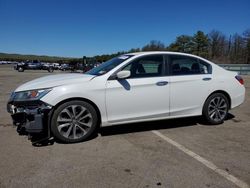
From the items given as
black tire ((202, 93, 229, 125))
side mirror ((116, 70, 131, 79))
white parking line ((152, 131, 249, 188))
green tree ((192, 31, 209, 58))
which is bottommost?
white parking line ((152, 131, 249, 188))

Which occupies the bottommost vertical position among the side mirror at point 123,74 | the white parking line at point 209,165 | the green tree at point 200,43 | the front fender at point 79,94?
the white parking line at point 209,165

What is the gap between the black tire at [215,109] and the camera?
6.05 meters

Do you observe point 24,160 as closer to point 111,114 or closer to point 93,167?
point 93,167

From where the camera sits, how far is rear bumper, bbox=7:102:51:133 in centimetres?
454

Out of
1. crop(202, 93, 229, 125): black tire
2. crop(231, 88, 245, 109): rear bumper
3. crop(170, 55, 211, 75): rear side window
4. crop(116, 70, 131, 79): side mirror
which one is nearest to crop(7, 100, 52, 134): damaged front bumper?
crop(116, 70, 131, 79): side mirror

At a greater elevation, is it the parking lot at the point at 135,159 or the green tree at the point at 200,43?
the green tree at the point at 200,43

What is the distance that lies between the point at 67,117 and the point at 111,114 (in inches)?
31.8

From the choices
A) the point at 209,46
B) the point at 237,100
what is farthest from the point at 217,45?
the point at 237,100

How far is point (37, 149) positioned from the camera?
14.8 ft

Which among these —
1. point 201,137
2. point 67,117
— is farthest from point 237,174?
point 67,117

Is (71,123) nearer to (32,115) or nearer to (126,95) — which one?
(32,115)

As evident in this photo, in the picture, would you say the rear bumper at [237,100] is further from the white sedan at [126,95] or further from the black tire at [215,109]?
the black tire at [215,109]

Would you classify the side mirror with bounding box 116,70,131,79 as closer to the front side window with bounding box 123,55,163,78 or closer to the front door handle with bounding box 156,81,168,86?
the front side window with bounding box 123,55,163,78

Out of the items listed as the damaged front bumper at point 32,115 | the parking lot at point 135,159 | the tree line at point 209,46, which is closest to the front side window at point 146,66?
the parking lot at point 135,159
